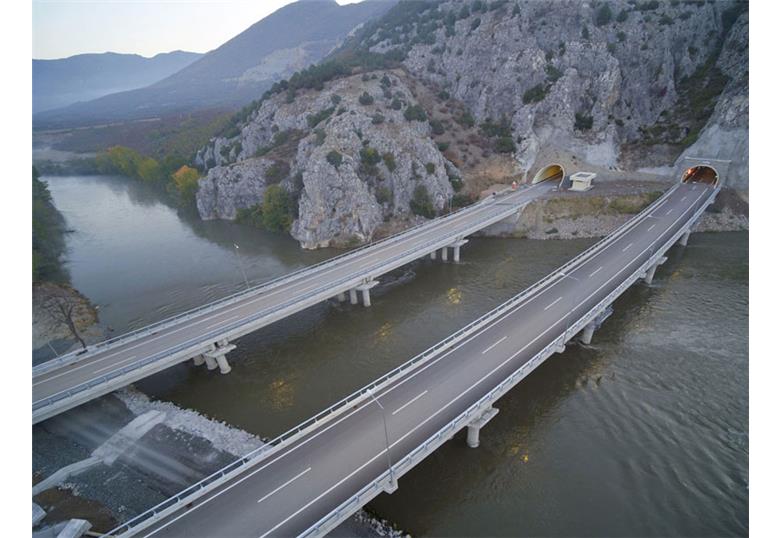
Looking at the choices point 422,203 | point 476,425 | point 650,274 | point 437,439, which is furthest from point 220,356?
point 650,274

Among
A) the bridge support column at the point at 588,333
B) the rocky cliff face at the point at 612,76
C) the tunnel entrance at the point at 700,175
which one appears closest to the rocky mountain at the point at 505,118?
the rocky cliff face at the point at 612,76

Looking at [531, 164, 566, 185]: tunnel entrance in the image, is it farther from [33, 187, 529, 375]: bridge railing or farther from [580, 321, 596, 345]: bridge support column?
[580, 321, 596, 345]: bridge support column

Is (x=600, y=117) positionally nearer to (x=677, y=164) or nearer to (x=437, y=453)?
(x=677, y=164)

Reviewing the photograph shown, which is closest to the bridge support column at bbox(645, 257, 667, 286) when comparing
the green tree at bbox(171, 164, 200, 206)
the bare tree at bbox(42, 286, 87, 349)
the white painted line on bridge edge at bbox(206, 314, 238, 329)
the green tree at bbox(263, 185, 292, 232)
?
the white painted line on bridge edge at bbox(206, 314, 238, 329)

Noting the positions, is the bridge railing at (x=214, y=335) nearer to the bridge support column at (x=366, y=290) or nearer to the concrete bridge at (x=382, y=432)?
the bridge support column at (x=366, y=290)

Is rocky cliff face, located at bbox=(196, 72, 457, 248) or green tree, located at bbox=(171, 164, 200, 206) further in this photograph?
green tree, located at bbox=(171, 164, 200, 206)
